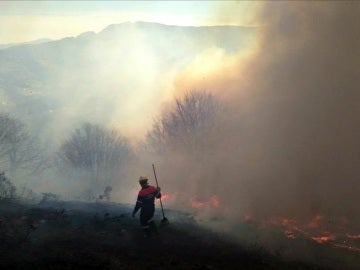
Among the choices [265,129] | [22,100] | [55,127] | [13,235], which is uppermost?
[22,100]

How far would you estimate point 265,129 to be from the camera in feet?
121

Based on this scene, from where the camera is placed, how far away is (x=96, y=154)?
179ft

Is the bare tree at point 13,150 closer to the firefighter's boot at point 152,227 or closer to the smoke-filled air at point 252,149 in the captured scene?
the smoke-filled air at point 252,149

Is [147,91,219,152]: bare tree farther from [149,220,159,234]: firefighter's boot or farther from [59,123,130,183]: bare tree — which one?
[149,220,159,234]: firefighter's boot

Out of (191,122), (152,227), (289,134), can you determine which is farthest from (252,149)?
(152,227)

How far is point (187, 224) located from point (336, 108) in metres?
22.3

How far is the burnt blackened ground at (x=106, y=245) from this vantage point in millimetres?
10648

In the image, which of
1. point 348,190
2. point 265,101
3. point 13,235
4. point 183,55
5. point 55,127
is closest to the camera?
point 13,235

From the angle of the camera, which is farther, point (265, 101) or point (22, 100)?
point (22, 100)

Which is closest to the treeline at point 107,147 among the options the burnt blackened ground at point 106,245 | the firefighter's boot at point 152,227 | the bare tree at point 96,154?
the bare tree at point 96,154

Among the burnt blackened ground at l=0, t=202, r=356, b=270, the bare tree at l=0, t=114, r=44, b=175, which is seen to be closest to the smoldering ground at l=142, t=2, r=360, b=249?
the burnt blackened ground at l=0, t=202, r=356, b=270

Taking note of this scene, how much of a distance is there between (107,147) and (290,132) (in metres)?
29.6

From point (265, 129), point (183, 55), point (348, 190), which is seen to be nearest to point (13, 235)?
point (348, 190)

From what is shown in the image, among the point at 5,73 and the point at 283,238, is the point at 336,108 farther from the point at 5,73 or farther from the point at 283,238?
the point at 5,73
